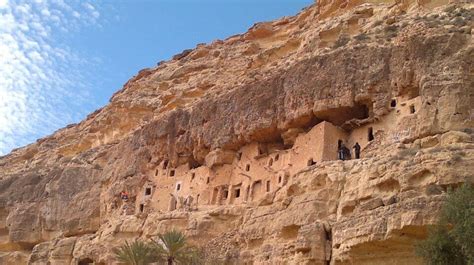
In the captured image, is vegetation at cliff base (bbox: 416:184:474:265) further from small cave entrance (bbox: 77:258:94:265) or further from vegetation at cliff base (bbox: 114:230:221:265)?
small cave entrance (bbox: 77:258:94:265)

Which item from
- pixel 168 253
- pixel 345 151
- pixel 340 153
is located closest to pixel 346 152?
pixel 345 151

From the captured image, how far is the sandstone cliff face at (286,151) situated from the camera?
69.2 ft

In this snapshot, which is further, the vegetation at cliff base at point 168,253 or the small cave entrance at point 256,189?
the small cave entrance at point 256,189

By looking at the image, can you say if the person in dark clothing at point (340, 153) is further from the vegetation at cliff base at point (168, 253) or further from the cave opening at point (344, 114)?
the vegetation at cliff base at point (168, 253)

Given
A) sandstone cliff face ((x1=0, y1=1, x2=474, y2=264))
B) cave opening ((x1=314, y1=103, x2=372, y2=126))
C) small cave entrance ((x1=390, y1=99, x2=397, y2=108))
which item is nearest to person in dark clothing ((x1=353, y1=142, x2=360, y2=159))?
sandstone cliff face ((x1=0, y1=1, x2=474, y2=264))

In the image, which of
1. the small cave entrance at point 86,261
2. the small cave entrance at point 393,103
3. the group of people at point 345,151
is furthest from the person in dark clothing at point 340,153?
the small cave entrance at point 86,261

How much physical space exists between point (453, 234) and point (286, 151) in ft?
40.4

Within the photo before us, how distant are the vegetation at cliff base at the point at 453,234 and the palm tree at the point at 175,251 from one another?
1028 centimetres

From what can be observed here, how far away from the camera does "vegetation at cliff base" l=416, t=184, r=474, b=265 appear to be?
17859mm

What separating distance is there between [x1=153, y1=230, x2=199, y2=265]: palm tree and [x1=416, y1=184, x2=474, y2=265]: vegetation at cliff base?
33.7ft

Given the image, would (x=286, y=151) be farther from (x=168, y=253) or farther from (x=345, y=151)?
(x=168, y=253)

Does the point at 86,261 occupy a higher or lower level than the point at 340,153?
lower

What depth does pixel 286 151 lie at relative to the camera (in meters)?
29.8

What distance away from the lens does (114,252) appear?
97.7ft
